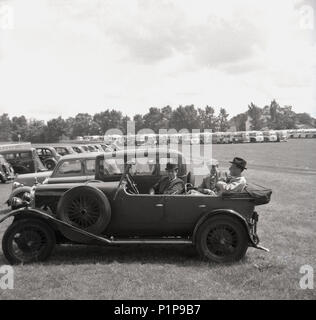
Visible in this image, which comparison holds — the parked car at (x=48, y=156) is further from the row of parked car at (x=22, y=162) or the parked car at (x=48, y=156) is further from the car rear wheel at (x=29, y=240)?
the car rear wheel at (x=29, y=240)

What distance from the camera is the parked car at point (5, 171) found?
63.8ft

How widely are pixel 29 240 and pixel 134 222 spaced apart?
1.63 meters

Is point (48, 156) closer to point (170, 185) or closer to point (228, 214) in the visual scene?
point (170, 185)

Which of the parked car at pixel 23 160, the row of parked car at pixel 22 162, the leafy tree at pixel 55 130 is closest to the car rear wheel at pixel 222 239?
the row of parked car at pixel 22 162

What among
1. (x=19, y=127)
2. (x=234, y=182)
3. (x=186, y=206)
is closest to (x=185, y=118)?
(x=19, y=127)

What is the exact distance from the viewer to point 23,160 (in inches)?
802

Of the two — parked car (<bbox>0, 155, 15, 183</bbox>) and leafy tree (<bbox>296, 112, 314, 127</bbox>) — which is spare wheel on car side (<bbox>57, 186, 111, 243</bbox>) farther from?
leafy tree (<bbox>296, 112, 314, 127</bbox>)

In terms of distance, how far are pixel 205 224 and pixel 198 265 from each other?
2.02 feet

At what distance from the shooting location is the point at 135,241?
6.62 m

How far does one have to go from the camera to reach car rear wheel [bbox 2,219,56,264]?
6.59 m

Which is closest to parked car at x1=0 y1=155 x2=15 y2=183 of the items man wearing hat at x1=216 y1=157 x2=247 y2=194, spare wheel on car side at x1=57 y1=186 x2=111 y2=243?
spare wheel on car side at x1=57 y1=186 x2=111 y2=243

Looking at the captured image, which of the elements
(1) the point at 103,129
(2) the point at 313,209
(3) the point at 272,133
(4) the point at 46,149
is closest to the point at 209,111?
(1) the point at 103,129

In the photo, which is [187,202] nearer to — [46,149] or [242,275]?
[242,275]

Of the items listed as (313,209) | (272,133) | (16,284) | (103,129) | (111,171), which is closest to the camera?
(16,284)
